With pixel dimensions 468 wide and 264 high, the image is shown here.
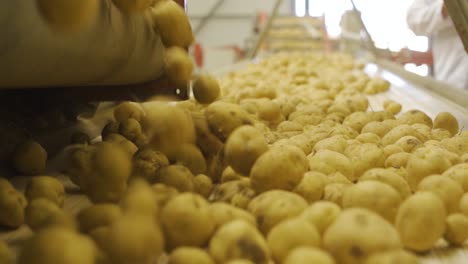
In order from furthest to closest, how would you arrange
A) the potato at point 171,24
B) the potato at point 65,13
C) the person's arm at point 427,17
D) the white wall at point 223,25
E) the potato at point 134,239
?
the white wall at point 223,25 → the person's arm at point 427,17 → the potato at point 171,24 → the potato at point 65,13 → the potato at point 134,239

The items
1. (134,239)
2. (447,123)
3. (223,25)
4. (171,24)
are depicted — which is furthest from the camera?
(223,25)

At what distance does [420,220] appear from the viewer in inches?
22.1

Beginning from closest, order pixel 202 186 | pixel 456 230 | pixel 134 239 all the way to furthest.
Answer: pixel 134 239, pixel 456 230, pixel 202 186

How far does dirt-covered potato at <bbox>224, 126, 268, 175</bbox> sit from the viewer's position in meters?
0.67

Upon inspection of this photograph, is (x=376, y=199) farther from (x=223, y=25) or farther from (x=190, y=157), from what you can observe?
(x=223, y=25)

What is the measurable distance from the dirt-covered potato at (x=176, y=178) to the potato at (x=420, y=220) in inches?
10.6

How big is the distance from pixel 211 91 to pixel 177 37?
107 mm

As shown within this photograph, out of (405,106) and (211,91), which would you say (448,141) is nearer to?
(211,91)

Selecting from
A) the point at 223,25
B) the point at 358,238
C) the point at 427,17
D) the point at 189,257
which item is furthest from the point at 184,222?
the point at 223,25

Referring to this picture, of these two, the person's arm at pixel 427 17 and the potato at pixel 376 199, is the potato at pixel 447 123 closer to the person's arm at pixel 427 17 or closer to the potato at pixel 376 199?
the potato at pixel 376 199

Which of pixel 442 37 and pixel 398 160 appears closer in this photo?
pixel 398 160

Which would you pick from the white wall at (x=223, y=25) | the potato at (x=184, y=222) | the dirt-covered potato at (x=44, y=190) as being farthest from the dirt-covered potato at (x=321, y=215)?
the white wall at (x=223, y=25)

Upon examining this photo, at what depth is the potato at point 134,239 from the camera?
41 cm

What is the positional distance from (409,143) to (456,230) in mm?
313
